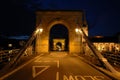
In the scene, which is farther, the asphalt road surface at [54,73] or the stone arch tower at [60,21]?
the stone arch tower at [60,21]

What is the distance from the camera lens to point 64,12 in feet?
175

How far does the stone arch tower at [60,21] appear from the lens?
2064 inches

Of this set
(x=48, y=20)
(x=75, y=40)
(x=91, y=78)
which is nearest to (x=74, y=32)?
(x=75, y=40)

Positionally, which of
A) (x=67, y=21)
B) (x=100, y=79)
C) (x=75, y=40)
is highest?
(x=67, y=21)

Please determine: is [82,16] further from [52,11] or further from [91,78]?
[91,78]

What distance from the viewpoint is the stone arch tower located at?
5242 cm

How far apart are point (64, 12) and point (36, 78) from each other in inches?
1555

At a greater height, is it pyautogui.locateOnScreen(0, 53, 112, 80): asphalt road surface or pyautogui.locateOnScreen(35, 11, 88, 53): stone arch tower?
pyautogui.locateOnScreen(35, 11, 88, 53): stone arch tower

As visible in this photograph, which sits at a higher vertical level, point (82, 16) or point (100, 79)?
point (82, 16)

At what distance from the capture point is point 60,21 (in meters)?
53.2

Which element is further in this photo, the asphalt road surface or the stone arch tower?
the stone arch tower

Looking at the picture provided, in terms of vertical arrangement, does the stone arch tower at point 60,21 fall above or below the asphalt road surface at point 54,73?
above

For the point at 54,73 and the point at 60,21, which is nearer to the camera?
the point at 54,73

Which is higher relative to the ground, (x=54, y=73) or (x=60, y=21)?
(x=60, y=21)
